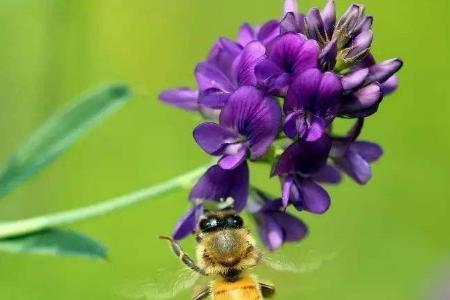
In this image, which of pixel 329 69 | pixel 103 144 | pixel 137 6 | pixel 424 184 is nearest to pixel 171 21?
pixel 137 6

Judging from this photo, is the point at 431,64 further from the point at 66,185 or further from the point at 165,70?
the point at 66,185

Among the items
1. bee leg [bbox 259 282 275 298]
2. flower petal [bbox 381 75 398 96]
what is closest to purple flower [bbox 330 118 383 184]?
flower petal [bbox 381 75 398 96]

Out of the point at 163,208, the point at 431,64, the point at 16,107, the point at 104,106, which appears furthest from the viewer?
the point at 431,64

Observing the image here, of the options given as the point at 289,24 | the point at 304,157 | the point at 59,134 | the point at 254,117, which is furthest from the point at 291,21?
the point at 59,134

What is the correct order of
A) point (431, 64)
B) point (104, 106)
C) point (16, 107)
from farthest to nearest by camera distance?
point (431, 64) → point (16, 107) → point (104, 106)

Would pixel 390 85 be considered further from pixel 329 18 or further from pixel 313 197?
pixel 313 197
